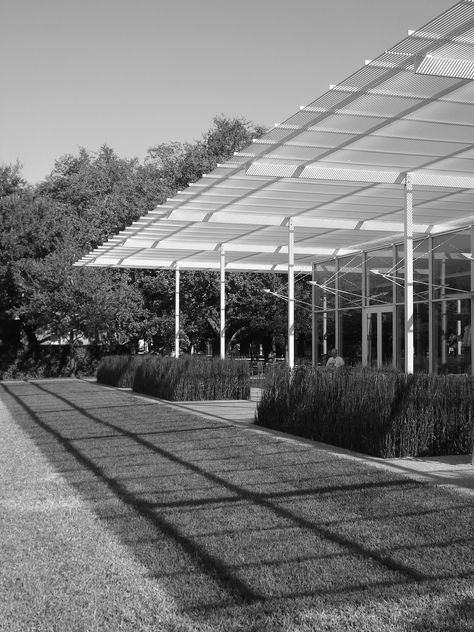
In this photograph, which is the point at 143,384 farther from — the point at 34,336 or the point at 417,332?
the point at 34,336

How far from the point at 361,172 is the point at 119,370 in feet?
49.8

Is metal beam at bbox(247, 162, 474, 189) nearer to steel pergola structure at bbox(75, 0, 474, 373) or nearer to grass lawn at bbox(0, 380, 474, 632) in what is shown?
steel pergola structure at bbox(75, 0, 474, 373)

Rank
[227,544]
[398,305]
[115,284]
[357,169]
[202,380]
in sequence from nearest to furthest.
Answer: [227,544] → [357,169] → [202,380] → [398,305] → [115,284]

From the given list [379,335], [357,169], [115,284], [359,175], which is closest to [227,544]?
[359,175]

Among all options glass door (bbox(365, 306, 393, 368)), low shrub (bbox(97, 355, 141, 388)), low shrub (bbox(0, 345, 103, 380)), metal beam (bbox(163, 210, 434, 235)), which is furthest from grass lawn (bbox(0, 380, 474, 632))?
low shrub (bbox(0, 345, 103, 380))

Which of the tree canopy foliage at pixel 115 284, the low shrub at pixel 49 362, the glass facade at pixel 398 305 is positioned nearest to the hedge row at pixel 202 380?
the glass facade at pixel 398 305

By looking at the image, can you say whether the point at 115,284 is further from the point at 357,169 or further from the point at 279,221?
the point at 357,169

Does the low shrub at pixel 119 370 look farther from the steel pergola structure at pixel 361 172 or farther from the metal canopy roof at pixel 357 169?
the steel pergola structure at pixel 361 172

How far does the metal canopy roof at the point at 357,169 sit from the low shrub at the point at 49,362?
13.9 metres

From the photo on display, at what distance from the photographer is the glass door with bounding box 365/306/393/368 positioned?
72.5ft

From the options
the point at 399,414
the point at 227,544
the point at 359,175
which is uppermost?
the point at 359,175

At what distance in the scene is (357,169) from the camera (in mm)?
13891

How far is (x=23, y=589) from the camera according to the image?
4.90 m

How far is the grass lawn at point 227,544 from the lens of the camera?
14.5ft
